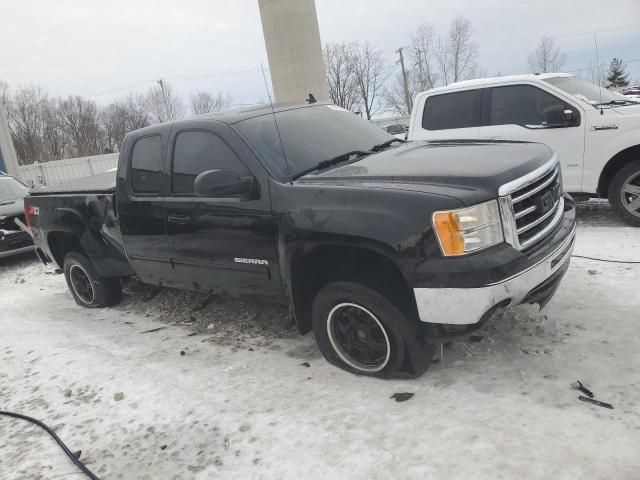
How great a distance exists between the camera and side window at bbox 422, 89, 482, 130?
7340 millimetres

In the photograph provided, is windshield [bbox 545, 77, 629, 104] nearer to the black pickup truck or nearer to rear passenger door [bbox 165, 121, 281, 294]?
the black pickup truck

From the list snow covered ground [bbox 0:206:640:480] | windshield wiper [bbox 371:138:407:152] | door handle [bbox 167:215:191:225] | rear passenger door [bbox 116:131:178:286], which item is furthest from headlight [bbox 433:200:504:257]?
rear passenger door [bbox 116:131:178:286]

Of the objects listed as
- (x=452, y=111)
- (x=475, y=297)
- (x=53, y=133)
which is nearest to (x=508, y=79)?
(x=452, y=111)

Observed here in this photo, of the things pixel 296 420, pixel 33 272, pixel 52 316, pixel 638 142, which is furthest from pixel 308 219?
pixel 33 272

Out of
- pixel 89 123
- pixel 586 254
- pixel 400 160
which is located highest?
pixel 89 123

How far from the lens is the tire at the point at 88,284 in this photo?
225 inches

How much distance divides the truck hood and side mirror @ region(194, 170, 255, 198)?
409 millimetres

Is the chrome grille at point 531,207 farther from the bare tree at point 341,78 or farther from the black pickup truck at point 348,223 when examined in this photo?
the bare tree at point 341,78

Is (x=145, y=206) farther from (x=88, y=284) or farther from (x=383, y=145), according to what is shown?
(x=383, y=145)

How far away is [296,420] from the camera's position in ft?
10.2

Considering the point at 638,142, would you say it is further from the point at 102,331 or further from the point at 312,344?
the point at 102,331

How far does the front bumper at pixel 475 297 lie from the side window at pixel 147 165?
258 cm

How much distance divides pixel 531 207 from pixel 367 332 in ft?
4.25

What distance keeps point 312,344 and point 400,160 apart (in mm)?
1634
